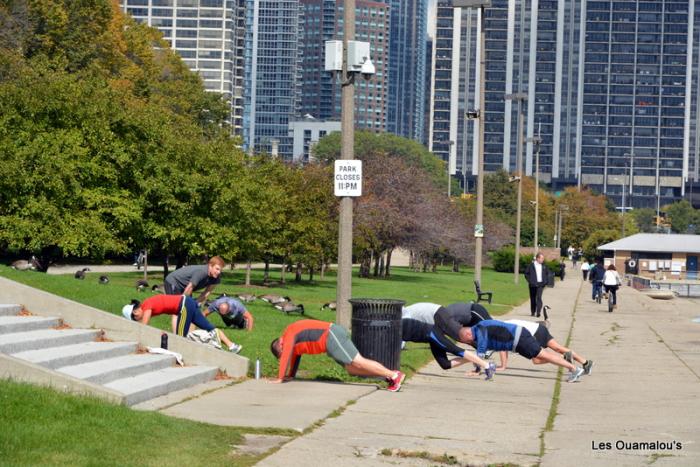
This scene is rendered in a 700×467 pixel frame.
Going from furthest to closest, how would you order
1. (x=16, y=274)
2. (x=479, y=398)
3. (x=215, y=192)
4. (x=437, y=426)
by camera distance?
(x=215, y=192) → (x=16, y=274) → (x=479, y=398) → (x=437, y=426)

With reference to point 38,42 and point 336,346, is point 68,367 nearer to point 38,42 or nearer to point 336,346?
point 336,346

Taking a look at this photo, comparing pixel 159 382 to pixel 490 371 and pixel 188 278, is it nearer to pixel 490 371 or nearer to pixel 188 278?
pixel 188 278

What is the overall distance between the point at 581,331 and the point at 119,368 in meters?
17.9

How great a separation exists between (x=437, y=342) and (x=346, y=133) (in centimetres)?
354

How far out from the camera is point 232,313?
1834 cm

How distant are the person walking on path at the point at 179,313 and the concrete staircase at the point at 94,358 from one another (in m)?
1.26

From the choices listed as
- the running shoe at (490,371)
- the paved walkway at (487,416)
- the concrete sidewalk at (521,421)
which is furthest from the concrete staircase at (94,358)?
the running shoe at (490,371)

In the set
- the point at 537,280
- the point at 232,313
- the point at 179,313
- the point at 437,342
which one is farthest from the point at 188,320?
the point at 537,280

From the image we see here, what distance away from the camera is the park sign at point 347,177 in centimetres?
1689

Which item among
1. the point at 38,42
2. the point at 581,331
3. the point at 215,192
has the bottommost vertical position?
the point at 581,331

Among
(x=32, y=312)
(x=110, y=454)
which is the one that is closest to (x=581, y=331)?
(x=32, y=312)

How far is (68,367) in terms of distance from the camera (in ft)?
39.8

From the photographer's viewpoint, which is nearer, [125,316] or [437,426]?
[437,426]

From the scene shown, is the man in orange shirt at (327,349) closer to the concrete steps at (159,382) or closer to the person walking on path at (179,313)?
the concrete steps at (159,382)
